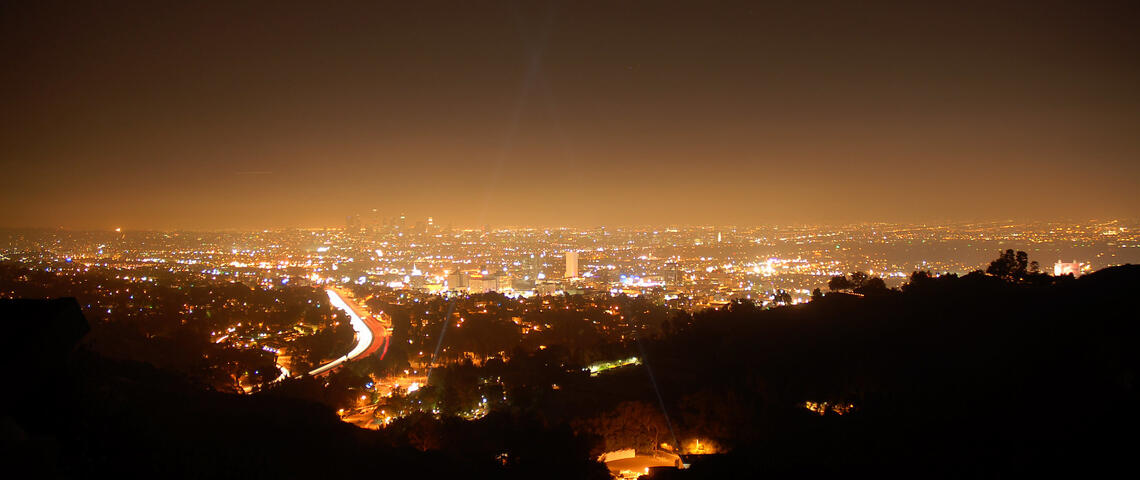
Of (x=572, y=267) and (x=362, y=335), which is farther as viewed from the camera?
(x=572, y=267)

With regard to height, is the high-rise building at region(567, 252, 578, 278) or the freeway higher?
the high-rise building at region(567, 252, 578, 278)

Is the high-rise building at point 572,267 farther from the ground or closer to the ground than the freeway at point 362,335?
farther from the ground

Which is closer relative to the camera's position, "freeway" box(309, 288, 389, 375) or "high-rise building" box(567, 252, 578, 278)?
"freeway" box(309, 288, 389, 375)

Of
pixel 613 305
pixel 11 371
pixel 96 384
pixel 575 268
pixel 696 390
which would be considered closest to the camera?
pixel 11 371

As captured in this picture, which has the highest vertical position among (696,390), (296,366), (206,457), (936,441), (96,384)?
(96,384)

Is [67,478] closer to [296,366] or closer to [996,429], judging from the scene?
[996,429]

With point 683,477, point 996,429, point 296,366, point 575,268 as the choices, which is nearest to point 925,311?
point 996,429

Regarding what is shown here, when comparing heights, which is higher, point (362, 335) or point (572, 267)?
point (572, 267)

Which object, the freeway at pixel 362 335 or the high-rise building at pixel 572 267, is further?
the high-rise building at pixel 572 267
